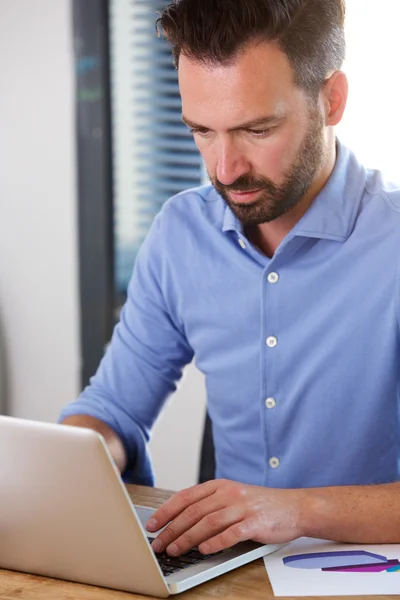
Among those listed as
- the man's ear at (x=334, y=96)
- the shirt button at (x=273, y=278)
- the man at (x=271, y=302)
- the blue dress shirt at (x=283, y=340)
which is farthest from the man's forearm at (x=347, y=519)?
the man's ear at (x=334, y=96)

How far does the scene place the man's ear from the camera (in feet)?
5.30

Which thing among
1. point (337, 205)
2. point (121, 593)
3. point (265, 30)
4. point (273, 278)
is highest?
point (265, 30)

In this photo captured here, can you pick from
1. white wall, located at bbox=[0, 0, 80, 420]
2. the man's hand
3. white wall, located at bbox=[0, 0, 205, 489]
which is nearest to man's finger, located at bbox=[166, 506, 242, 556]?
the man's hand

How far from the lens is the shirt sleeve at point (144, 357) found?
183cm

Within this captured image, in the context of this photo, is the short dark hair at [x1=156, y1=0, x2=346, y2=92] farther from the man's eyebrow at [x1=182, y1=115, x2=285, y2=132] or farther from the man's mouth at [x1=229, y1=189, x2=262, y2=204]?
the man's mouth at [x1=229, y1=189, x2=262, y2=204]

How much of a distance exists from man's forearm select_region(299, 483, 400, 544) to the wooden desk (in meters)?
0.11

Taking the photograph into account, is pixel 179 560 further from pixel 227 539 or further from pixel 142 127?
pixel 142 127

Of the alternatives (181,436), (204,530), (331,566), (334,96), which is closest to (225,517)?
(204,530)

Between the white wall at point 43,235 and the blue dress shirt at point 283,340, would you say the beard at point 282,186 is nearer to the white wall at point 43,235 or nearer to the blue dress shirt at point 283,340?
the blue dress shirt at point 283,340

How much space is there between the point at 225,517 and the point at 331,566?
0.52 ft

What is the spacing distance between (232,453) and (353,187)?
568 mm

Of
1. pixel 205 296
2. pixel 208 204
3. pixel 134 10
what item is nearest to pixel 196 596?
pixel 205 296

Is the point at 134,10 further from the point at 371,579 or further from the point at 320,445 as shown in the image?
the point at 371,579

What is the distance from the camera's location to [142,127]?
3.16 metres
